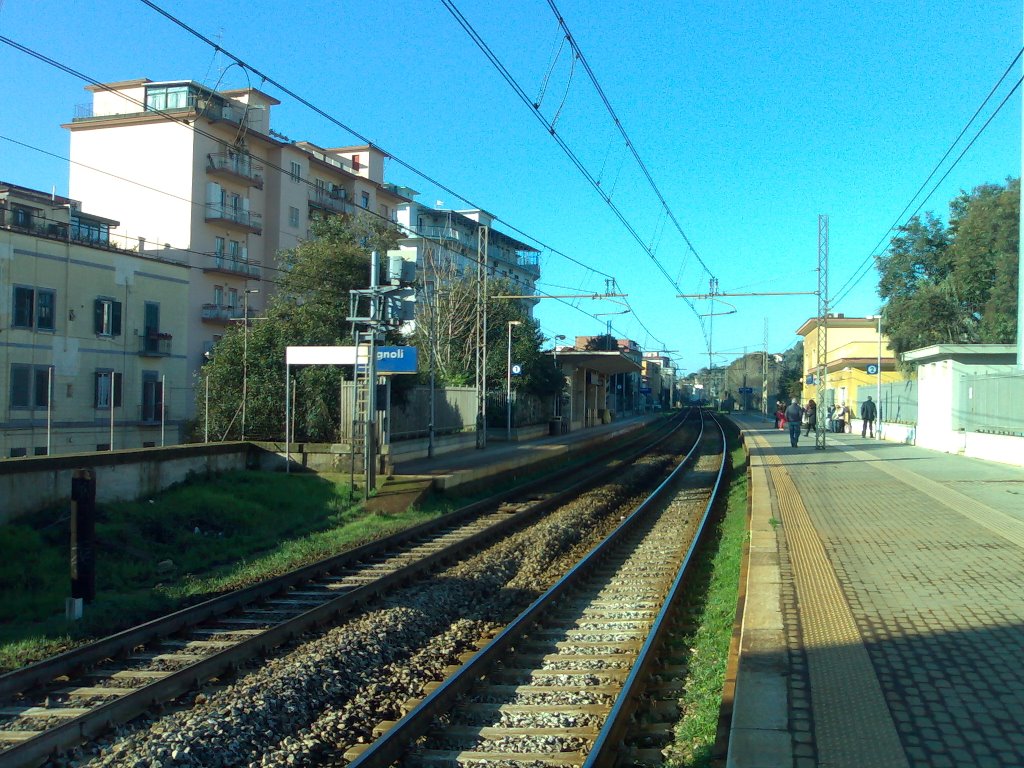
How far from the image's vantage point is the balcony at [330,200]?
161ft

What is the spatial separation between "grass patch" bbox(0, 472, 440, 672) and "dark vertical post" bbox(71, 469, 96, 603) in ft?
0.84

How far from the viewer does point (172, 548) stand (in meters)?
12.7

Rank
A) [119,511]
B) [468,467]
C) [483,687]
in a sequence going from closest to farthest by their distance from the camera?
[483,687] < [119,511] < [468,467]

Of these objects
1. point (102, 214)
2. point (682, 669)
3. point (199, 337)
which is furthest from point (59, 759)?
point (102, 214)

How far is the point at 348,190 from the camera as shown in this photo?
52625mm

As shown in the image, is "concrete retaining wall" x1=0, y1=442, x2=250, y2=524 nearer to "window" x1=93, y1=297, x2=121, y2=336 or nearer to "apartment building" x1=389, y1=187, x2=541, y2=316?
"window" x1=93, y1=297, x2=121, y2=336

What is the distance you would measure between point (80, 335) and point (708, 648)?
27473 mm

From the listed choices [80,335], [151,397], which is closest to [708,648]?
[80,335]

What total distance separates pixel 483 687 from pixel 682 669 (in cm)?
182

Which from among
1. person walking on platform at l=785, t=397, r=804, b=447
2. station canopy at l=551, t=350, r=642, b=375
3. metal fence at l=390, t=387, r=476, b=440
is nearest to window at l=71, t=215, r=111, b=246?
metal fence at l=390, t=387, r=476, b=440

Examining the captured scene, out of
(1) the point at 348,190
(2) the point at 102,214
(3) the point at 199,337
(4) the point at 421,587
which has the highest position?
(1) the point at 348,190

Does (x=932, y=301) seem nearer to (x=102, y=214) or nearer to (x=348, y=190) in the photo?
(x=348, y=190)

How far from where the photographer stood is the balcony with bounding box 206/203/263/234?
42062mm

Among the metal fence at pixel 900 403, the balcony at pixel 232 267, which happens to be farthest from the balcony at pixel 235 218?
the metal fence at pixel 900 403
